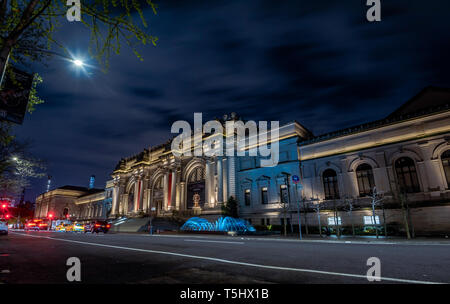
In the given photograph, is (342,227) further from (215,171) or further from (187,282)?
(187,282)

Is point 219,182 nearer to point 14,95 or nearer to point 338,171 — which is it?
point 338,171

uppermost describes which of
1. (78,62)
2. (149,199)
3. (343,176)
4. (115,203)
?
(78,62)

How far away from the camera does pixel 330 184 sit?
29531 millimetres

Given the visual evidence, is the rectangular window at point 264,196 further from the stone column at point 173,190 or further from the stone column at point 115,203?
the stone column at point 115,203

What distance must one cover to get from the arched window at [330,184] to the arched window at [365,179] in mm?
2656

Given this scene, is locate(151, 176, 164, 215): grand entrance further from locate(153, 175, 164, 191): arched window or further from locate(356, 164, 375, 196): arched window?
locate(356, 164, 375, 196): arched window

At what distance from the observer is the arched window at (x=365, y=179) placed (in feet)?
87.6

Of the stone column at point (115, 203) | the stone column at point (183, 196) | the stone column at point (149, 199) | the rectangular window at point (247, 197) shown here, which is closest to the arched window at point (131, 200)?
the stone column at point (115, 203)

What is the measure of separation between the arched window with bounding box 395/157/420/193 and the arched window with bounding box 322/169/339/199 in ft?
21.6

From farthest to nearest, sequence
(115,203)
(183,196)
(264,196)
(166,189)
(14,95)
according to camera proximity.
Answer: (115,203), (166,189), (183,196), (264,196), (14,95)

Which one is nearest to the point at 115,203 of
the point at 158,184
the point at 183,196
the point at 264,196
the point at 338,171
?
the point at 158,184

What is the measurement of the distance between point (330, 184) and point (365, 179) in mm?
4015

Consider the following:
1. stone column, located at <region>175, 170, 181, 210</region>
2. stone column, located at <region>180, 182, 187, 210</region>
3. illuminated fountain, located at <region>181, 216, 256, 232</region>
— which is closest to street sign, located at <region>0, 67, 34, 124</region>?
illuminated fountain, located at <region>181, 216, 256, 232</region>
